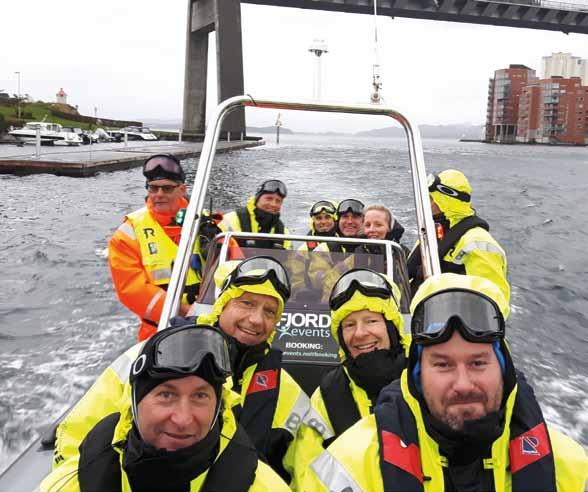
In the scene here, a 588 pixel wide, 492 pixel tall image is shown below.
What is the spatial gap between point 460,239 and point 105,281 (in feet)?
14.9

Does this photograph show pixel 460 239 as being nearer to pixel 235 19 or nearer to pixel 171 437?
pixel 171 437

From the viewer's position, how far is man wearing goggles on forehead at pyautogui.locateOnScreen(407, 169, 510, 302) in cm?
334

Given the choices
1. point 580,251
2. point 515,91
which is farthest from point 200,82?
point 515,91

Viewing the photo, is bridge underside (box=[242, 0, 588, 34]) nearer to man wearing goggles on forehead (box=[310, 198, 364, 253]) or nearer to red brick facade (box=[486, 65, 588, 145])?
red brick facade (box=[486, 65, 588, 145])

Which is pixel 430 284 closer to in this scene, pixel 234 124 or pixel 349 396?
pixel 349 396

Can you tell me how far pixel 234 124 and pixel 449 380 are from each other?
111ft

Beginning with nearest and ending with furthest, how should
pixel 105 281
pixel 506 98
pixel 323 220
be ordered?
1. pixel 323 220
2. pixel 105 281
3. pixel 506 98

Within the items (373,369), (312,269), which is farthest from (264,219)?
(373,369)

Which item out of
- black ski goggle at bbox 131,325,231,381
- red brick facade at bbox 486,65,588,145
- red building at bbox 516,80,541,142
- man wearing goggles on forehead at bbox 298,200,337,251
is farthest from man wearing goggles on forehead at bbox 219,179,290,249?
red building at bbox 516,80,541,142

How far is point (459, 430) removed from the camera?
1239mm

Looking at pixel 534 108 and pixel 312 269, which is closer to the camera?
pixel 312 269

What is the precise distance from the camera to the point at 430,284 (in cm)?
146

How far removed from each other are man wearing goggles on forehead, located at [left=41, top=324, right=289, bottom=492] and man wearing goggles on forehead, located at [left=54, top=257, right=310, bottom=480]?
1.30ft

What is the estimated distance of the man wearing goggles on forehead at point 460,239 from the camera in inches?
131
